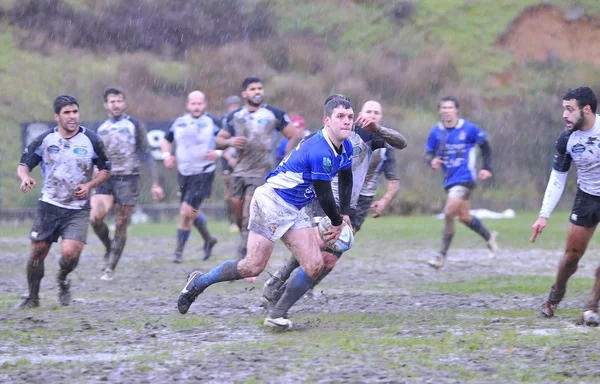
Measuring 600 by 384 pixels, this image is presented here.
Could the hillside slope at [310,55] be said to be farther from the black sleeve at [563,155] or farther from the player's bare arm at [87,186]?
the black sleeve at [563,155]

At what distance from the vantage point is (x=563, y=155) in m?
8.09

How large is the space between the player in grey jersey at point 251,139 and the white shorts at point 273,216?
3.86 meters

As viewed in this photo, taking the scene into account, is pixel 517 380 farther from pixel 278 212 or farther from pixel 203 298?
pixel 203 298

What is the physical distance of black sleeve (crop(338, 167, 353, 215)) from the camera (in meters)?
7.73

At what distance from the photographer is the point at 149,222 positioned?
22.6 metres

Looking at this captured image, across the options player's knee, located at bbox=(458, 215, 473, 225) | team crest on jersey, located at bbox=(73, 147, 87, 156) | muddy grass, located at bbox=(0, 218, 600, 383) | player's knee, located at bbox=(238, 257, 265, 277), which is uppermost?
team crest on jersey, located at bbox=(73, 147, 87, 156)

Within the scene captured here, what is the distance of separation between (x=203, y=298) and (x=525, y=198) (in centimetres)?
1721

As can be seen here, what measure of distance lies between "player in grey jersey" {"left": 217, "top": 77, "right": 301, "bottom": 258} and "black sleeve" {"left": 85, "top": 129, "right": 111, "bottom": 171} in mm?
2284

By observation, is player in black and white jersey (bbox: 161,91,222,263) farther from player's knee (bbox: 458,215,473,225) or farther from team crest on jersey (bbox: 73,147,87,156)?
team crest on jersey (bbox: 73,147,87,156)

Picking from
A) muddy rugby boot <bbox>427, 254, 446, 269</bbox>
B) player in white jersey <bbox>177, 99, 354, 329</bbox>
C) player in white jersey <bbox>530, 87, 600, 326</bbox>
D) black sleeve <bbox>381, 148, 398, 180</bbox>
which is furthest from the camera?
muddy rugby boot <bbox>427, 254, 446, 269</bbox>

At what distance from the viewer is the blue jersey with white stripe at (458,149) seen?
12867 mm

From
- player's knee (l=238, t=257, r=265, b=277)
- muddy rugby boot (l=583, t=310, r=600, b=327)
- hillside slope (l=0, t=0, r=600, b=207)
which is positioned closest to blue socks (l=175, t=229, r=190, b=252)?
player's knee (l=238, t=257, r=265, b=277)

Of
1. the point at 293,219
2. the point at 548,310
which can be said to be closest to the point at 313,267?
the point at 293,219

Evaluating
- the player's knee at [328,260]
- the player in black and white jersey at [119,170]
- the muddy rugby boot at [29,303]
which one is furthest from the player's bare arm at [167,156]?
the player's knee at [328,260]
